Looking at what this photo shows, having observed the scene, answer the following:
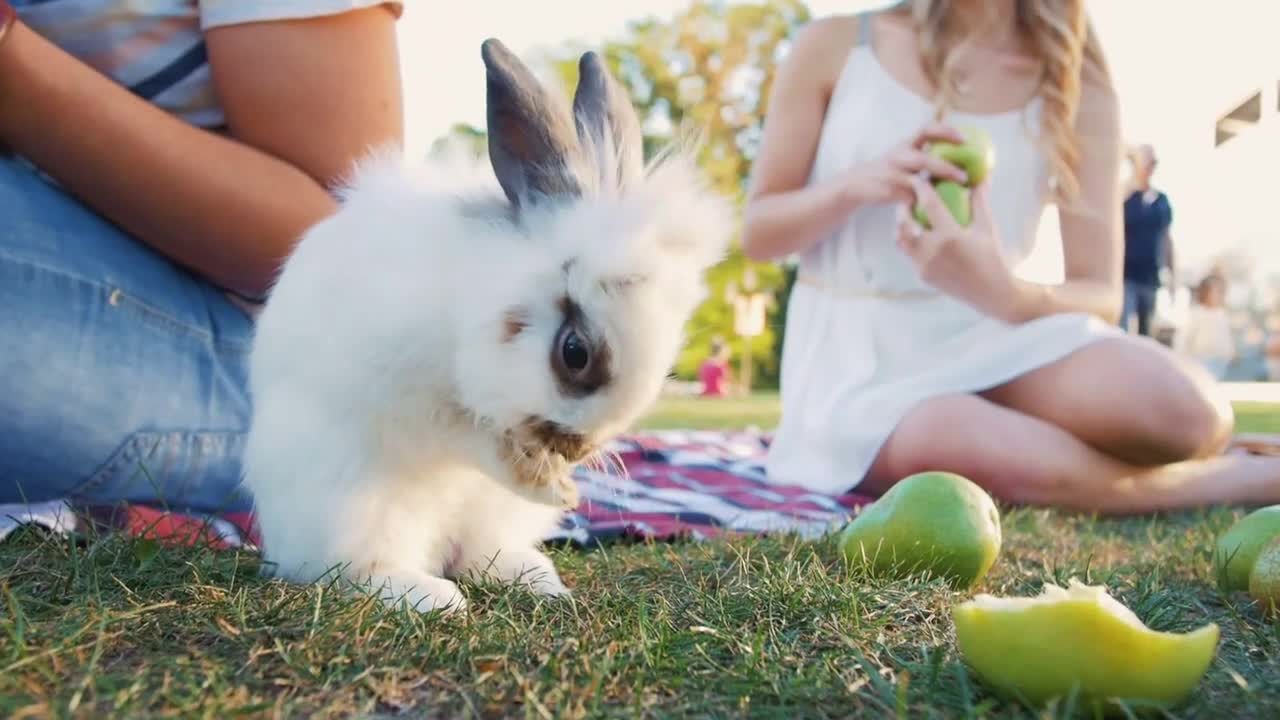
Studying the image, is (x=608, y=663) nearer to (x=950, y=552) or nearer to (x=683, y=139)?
(x=950, y=552)

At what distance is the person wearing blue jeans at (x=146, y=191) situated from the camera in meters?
1.85

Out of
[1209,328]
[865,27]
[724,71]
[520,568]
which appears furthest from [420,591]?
[724,71]

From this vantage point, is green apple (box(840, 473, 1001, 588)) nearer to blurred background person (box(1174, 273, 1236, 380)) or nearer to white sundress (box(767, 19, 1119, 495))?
white sundress (box(767, 19, 1119, 495))

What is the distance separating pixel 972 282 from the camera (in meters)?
2.92

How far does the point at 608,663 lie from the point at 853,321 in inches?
92.5

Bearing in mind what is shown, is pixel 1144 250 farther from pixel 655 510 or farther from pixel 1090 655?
pixel 1090 655

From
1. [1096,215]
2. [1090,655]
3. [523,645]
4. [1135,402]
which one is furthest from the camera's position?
[1096,215]

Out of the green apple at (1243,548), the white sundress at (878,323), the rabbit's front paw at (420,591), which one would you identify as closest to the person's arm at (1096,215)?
the white sundress at (878,323)

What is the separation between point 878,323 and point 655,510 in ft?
3.63

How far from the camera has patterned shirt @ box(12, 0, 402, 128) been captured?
6.28ft

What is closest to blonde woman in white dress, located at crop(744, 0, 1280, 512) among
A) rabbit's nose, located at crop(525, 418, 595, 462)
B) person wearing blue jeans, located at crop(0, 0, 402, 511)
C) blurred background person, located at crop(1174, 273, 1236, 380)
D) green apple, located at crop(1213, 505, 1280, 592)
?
green apple, located at crop(1213, 505, 1280, 592)

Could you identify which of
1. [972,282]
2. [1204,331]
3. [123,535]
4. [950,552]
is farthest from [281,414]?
[1204,331]

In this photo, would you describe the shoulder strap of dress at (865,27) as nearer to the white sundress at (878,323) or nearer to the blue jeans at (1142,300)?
the white sundress at (878,323)

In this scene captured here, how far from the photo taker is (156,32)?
2.02m
